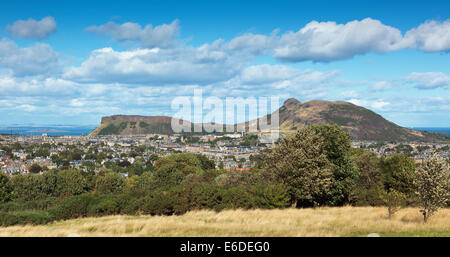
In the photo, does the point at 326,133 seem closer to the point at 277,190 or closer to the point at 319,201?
the point at 319,201

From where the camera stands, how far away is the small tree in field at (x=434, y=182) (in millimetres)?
20359

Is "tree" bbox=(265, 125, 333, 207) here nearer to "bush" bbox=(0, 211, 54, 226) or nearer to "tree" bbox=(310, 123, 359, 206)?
"tree" bbox=(310, 123, 359, 206)

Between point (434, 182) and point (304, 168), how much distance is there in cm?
1485

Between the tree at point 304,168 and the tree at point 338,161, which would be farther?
the tree at point 338,161

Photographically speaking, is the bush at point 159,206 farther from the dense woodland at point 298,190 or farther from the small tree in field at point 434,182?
the small tree in field at point 434,182

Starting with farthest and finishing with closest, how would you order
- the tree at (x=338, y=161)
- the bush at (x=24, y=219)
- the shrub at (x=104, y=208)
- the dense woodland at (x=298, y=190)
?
the tree at (x=338, y=161)
the shrub at (x=104, y=208)
the bush at (x=24, y=219)
the dense woodland at (x=298, y=190)

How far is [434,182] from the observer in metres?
20.4

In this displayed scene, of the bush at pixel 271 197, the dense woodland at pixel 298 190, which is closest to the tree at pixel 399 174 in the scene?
the dense woodland at pixel 298 190

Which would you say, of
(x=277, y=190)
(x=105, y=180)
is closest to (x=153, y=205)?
(x=277, y=190)

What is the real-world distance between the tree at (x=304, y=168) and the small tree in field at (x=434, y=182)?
43.9ft

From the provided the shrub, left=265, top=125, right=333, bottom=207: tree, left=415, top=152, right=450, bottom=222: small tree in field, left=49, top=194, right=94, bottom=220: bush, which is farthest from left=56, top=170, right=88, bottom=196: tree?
left=415, top=152, right=450, bottom=222: small tree in field

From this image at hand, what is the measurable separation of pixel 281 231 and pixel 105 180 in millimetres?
67848

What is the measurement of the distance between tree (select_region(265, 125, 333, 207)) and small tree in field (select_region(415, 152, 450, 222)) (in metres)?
13.4
